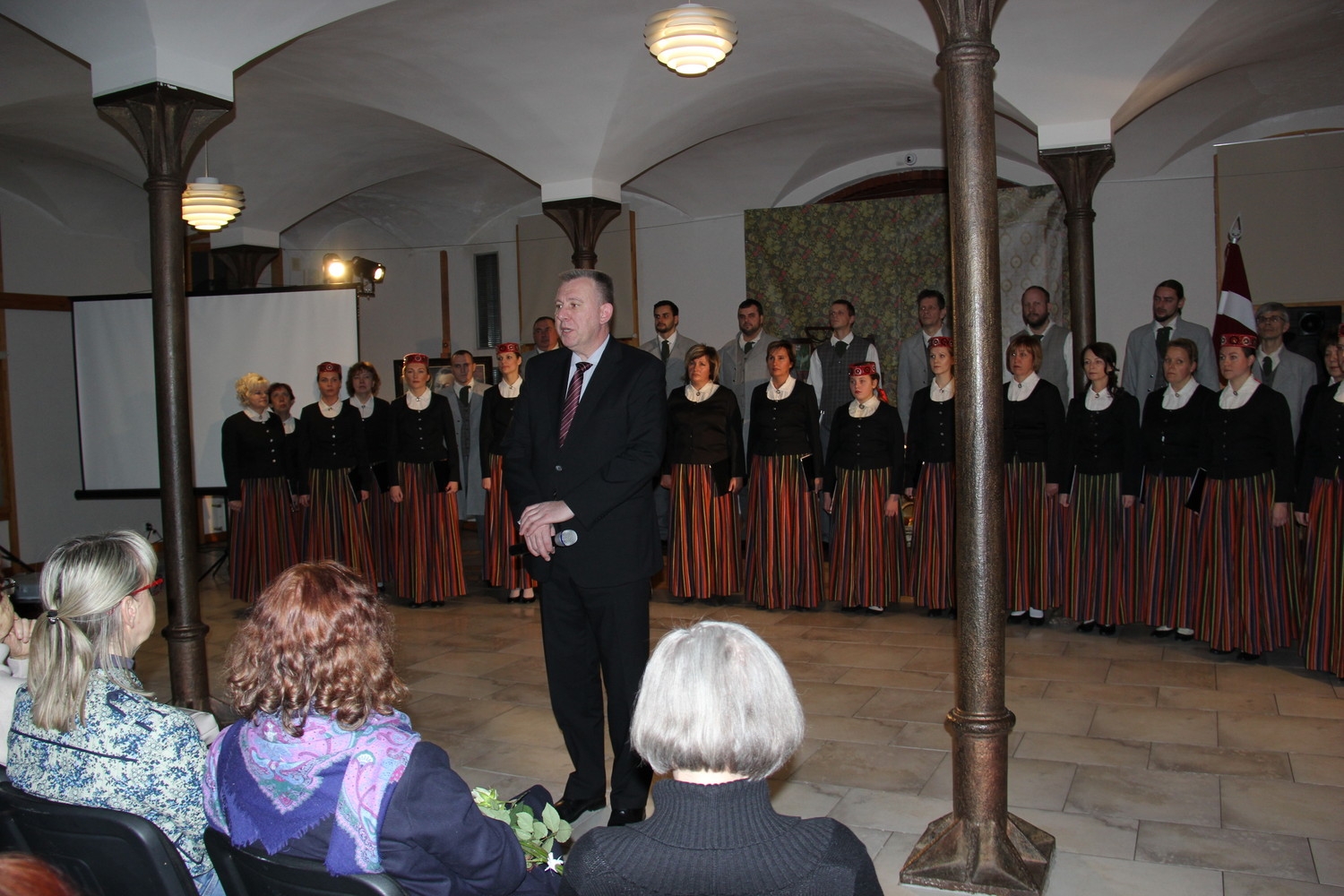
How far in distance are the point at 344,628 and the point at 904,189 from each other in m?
9.09

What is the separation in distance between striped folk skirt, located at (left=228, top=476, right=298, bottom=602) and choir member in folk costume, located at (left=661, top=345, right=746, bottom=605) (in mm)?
2432

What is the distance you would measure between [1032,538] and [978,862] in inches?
120

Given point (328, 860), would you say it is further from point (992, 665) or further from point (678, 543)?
point (678, 543)

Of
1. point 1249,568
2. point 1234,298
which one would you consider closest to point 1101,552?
point 1249,568

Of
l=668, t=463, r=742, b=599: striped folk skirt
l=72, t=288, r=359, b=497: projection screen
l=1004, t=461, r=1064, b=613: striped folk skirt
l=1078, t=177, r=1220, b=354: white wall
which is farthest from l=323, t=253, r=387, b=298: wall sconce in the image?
l=1004, t=461, r=1064, b=613: striped folk skirt

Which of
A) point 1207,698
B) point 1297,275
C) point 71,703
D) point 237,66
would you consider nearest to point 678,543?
point 1207,698

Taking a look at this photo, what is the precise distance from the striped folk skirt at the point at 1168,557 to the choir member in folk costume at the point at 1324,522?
1.62 feet

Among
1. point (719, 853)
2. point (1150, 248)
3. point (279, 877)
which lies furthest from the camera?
point (1150, 248)

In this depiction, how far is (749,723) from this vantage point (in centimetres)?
129

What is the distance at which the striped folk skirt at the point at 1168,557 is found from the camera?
4867 mm

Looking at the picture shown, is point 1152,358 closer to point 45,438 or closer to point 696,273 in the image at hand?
point 696,273

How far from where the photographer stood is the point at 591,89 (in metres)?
6.65

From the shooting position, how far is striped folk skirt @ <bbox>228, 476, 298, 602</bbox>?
261 inches

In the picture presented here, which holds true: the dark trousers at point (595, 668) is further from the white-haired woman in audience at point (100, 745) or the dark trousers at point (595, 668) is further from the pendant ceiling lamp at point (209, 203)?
the pendant ceiling lamp at point (209, 203)
